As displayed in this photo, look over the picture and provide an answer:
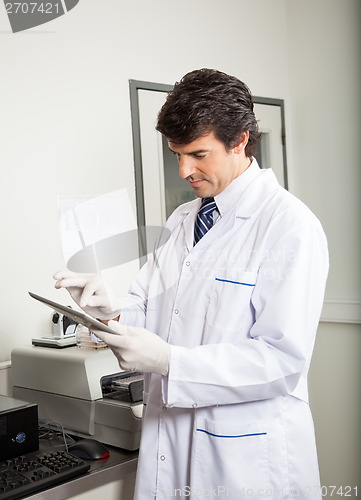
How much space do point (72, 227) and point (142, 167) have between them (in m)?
0.40

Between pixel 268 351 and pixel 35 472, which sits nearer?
pixel 268 351

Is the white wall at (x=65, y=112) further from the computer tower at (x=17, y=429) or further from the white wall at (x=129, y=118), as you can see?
the computer tower at (x=17, y=429)

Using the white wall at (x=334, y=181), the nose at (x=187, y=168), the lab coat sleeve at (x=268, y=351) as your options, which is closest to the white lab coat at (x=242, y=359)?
the lab coat sleeve at (x=268, y=351)

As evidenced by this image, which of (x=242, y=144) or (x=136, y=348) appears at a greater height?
(x=242, y=144)

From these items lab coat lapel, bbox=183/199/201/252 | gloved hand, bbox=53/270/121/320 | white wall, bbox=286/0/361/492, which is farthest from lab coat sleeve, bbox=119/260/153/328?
white wall, bbox=286/0/361/492

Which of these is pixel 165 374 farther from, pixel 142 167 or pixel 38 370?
pixel 142 167

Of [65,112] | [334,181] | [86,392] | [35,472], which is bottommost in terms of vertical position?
[35,472]

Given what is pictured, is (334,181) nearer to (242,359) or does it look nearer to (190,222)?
(190,222)

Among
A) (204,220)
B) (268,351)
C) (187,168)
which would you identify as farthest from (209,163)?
(268,351)

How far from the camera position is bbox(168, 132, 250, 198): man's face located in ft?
4.41

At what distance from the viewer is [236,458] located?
1231 millimetres

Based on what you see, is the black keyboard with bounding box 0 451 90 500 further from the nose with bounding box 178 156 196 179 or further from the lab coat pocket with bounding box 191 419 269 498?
the nose with bounding box 178 156 196 179

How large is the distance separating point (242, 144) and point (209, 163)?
0.10 meters

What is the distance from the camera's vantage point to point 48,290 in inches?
77.6
